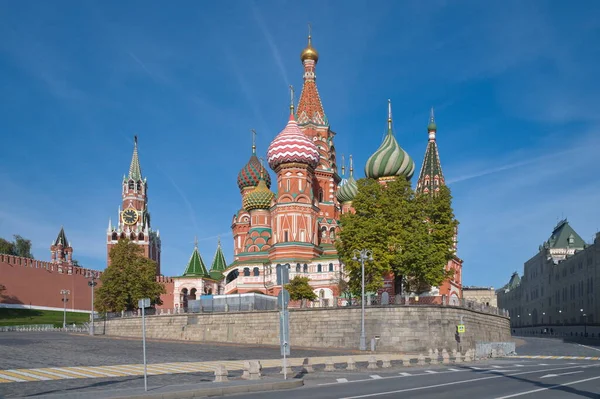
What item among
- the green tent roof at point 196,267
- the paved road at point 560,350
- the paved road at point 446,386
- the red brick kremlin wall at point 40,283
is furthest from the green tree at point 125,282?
the paved road at point 446,386

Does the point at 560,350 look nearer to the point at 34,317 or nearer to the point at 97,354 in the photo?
the point at 97,354

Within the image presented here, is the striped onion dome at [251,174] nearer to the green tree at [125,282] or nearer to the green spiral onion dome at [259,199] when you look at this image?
the green spiral onion dome at [259,199]

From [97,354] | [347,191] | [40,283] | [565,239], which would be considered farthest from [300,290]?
[565,239]

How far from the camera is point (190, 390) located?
55.9ft

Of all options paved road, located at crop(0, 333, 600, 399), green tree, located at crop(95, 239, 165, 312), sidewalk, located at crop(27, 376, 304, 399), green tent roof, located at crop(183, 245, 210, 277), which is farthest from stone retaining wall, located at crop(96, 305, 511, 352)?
green tent roof, located at crop(183, 245, 210, 277)

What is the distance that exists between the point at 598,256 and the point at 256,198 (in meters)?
51.0

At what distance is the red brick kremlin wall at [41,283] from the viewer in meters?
84.9

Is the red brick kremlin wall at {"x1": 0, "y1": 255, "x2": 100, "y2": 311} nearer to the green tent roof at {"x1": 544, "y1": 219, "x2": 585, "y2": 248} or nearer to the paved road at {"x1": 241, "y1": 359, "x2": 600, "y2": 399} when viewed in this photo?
the paved road at {"x1": 241, "y1": 359, "x2": 600, "y2": 399}

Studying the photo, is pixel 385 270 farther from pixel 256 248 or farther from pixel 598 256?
pixel 598 256

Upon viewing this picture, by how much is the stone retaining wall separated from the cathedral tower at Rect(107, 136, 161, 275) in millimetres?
65693

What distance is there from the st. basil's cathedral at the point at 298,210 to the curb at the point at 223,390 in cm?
3655

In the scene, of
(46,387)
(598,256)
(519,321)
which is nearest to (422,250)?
(46,387)

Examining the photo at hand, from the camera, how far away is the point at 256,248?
72750mm

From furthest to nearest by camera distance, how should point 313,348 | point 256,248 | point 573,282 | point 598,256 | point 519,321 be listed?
1. point 519,321
2. point 573,282
3. point 598,256
4. point 256,248
5. point 313,348
